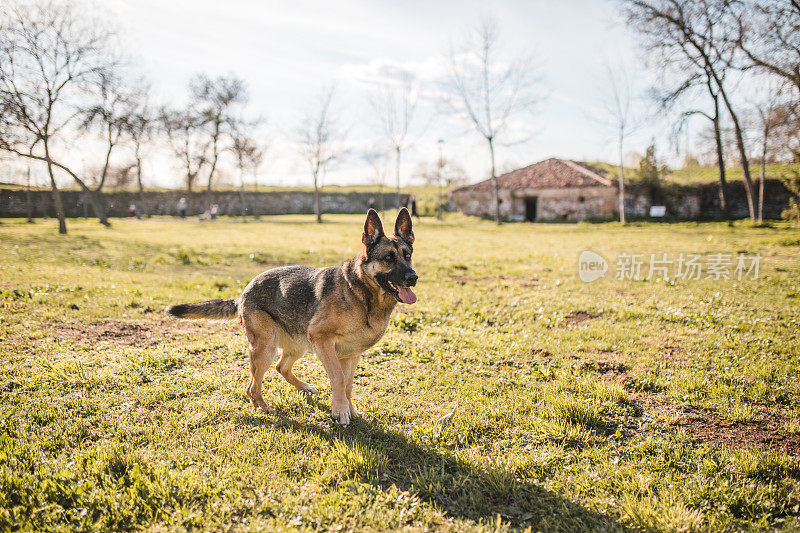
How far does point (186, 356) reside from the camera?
22.3 ft

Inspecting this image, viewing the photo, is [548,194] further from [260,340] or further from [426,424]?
[260,340]

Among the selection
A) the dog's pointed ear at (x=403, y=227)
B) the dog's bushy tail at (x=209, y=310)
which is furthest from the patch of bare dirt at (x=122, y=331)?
the dog's pointed ear at (x=403, y=227)

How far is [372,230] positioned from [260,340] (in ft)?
5.83

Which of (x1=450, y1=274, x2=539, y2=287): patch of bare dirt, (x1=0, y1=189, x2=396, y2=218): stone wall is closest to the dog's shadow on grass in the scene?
(x1=450, y1=274, x2=539, y2=287): patch of bare dirt

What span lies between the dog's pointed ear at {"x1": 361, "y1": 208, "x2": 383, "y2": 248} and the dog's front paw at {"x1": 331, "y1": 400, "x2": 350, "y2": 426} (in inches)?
68.1

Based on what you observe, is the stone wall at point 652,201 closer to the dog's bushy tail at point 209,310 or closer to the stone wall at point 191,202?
the stone wall at point 191,202

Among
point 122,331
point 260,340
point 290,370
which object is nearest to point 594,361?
point 290,370

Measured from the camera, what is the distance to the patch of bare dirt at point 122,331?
7492mm

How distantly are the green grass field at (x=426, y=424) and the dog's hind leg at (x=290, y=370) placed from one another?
0.16 m

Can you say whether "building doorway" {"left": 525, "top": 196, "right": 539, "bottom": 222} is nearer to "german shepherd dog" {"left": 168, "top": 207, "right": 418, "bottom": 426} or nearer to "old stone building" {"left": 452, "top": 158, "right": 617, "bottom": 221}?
"old stone building" {"left": 452, "top": 158, "right": 617, "bottom": 221}

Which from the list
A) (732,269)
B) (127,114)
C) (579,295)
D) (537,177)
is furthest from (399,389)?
(537,177)

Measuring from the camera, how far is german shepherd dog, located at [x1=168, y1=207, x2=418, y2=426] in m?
4.79

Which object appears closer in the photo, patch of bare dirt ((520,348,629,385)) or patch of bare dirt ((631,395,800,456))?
patch of bare dirt ((631,395,800,456))

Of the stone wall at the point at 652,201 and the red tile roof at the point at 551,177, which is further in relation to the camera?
the red tile roof at the point at 551,177
